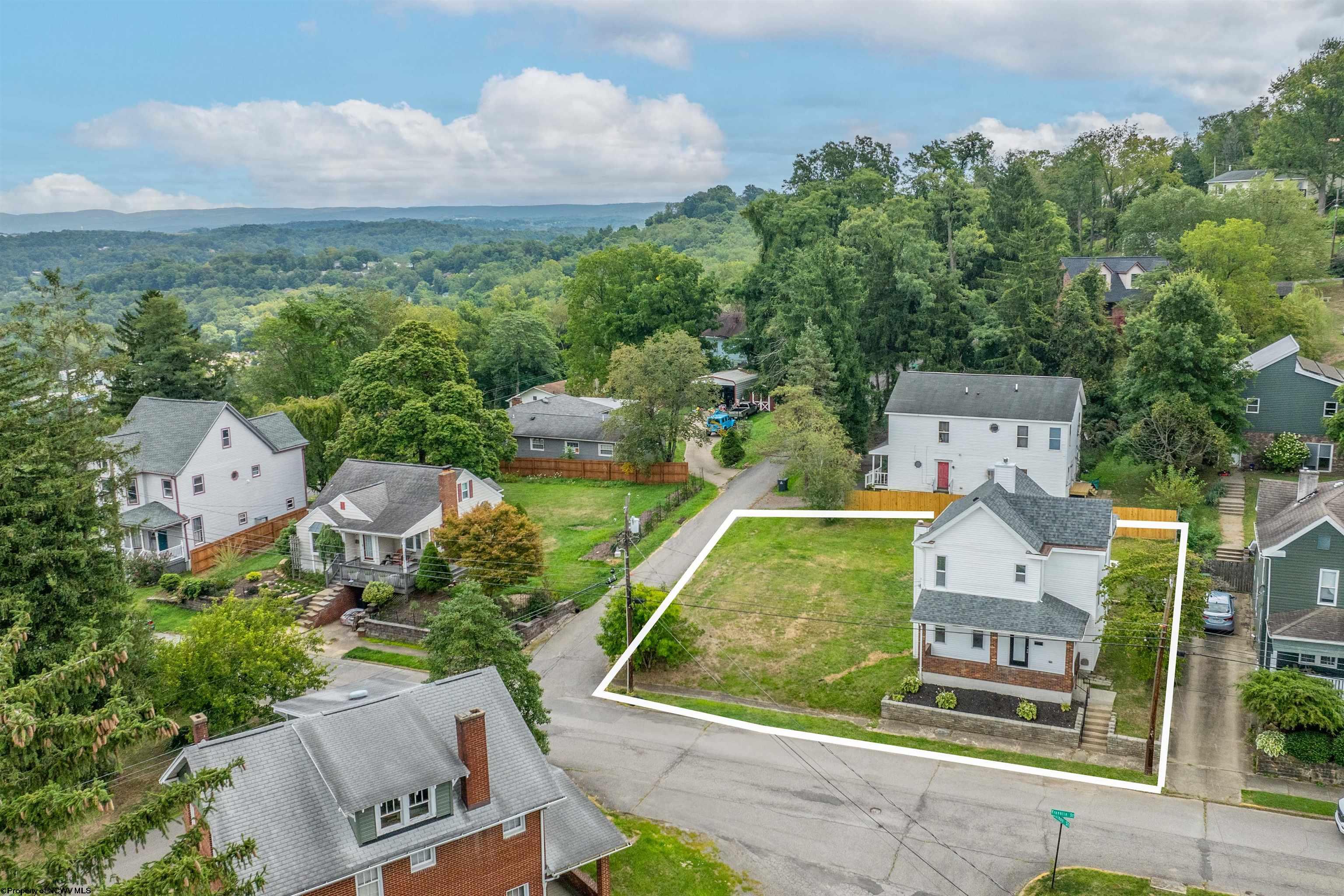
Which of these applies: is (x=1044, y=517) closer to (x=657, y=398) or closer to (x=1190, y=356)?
(x=1190, y=356)

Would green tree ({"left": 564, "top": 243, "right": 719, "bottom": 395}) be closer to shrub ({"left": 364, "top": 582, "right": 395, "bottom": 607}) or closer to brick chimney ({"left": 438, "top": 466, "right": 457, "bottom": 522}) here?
brick chimney ({"left": 438, "top": 466, "right": 457, "bottom": 522})

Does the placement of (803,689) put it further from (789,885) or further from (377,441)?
(377,441)

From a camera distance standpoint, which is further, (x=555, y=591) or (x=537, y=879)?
(x=555, y=591)

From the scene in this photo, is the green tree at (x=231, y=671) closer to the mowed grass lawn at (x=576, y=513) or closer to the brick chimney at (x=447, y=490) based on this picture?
the brick chimney at (x=447, y=490)

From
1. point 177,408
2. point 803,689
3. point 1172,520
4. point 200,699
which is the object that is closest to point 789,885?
point 803,689

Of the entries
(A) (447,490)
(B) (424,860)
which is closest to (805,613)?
(A) (447,490)
